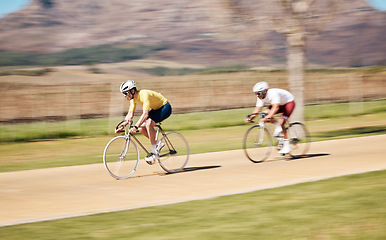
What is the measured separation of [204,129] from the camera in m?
24.9

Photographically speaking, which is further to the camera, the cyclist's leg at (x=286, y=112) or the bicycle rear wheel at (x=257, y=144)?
the cyclist's leg at (x=286, y=112)

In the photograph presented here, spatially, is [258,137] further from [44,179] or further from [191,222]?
[191,222]

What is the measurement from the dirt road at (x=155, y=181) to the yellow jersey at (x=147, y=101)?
1.31m

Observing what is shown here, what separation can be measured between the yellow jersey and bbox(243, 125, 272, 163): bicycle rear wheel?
2.32 meters

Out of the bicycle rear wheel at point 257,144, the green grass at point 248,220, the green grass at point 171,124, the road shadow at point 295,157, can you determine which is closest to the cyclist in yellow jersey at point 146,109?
the bicycle rear wheel at point 257,144

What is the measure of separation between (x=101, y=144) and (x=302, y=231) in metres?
13.7

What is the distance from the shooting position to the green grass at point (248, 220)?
7092mm

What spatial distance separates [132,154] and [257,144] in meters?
2.89

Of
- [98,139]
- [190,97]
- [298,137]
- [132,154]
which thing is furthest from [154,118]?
[190,97]

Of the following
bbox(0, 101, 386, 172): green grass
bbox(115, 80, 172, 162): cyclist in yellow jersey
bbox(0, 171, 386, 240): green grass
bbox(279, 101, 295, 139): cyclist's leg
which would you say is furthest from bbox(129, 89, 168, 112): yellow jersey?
bbox(0, 101, 386, 172): green grass

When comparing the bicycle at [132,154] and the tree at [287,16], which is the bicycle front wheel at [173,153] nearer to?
the bicycle at [132,154]

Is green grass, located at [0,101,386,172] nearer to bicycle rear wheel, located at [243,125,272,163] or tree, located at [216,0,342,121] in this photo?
bicycle rear wheel, located at [243,125,272,163]

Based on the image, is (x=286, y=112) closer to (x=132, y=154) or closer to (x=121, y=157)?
(x=132, y=154)

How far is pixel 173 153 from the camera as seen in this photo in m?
12.2
